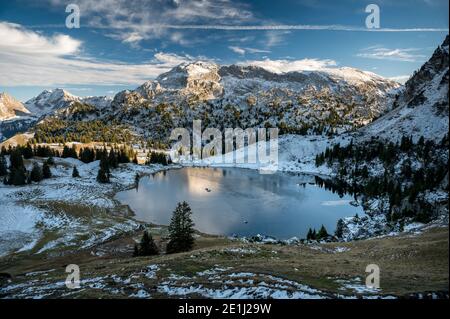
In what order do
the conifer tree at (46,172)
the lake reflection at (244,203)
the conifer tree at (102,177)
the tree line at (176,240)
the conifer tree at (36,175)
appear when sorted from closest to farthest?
the tree line at (176,240) → the lake reflection at (244,203) → the conifer tree at (36,175) → the conifer tree at (46,172) → the conifer tree at (102,177)

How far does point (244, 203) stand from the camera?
115250mm

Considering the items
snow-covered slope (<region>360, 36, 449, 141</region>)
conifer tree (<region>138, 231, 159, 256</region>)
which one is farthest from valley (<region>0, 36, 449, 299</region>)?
conifer tree (<region>138, 231, 159, 256</region>)

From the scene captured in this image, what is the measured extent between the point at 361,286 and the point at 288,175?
177 meters

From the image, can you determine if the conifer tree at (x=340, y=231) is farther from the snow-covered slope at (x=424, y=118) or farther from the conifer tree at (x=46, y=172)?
Result: the conifer tree at (x=46, y=172)

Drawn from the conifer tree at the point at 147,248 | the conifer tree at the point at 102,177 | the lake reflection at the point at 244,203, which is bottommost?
the lake reflection at the point at 244,203

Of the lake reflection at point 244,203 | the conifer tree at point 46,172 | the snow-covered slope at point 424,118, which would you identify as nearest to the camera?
the lake reflection at point 244,203

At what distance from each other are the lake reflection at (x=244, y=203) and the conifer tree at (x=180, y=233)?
27303 millimetres

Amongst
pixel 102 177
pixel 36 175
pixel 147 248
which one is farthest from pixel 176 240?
pixel 102 177

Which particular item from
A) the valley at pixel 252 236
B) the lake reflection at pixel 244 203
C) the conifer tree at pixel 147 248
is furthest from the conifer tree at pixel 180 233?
the lake reflection at pixel 244 203

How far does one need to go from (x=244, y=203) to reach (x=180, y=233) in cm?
6309

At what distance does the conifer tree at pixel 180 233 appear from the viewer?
52906 mm
